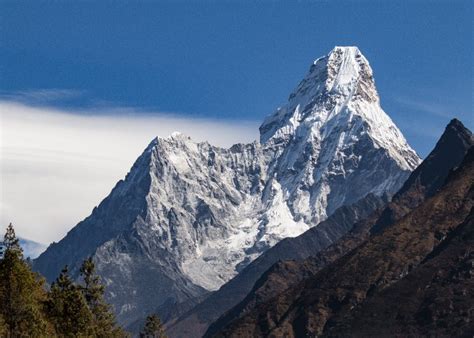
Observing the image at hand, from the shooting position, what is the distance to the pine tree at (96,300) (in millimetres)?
166375

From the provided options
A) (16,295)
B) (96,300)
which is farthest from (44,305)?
(16,295)

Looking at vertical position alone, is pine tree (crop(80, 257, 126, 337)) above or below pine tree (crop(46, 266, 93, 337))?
above

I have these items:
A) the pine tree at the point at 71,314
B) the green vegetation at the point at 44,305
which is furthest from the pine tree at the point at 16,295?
the pine tree at the point at 71,314

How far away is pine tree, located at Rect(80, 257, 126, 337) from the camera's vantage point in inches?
6550

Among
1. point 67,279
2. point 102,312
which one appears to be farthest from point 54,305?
point 102,312

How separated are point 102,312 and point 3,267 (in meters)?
34.9

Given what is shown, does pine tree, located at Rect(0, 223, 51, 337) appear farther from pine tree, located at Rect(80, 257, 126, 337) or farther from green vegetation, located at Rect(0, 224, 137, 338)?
pine tree, located at Rect(80, 257, 126, 337)

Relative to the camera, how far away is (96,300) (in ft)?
561

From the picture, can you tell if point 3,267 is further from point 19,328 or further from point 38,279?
point 38,279

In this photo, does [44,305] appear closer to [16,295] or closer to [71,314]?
[71,314]

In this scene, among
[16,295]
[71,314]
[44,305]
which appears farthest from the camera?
[44,305]

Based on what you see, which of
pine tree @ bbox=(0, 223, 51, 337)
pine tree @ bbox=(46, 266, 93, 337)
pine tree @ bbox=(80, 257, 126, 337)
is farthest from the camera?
pine tree @ bbox=(80, 257, 126, 337)

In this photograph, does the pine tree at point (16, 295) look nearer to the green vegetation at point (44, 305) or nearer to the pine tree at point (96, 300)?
the green vegetation at point (44, 305)

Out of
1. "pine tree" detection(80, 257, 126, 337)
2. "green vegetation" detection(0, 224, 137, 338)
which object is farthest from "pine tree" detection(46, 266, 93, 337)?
"pine tree" detection(80, 257, 126, 337)
